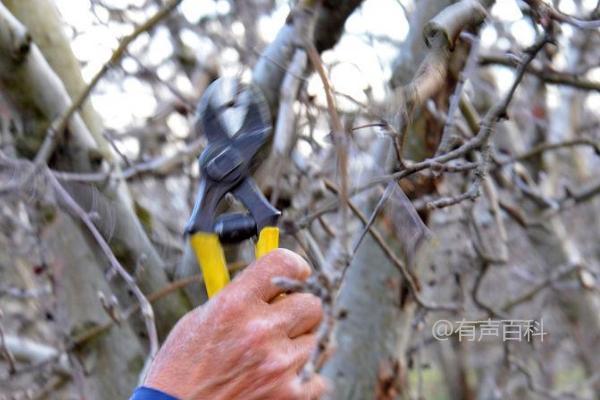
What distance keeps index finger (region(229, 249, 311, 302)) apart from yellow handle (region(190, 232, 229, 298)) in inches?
4.0

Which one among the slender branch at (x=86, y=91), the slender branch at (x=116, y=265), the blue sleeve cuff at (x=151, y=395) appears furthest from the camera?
the slender branch at (x=86, y=91)

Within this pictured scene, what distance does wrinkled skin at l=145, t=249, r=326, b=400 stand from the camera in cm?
135

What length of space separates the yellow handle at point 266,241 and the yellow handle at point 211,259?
72 millimetres

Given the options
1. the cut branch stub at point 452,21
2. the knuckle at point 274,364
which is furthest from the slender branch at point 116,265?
the cut branch stub at point 452,21

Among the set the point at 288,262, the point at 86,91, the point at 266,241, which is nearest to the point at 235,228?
the point at 266,241

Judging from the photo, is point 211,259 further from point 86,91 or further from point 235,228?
point 86,91

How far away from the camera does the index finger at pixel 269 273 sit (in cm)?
136

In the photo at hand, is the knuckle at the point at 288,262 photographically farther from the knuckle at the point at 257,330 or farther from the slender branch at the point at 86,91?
the slender branch at the point at 86,91

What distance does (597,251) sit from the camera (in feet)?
25.5

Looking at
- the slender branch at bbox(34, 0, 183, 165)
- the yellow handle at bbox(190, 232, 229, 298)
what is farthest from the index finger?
the slender branch at bbox(34, 0, 183, 165)

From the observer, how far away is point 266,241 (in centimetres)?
147

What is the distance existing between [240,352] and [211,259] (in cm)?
20

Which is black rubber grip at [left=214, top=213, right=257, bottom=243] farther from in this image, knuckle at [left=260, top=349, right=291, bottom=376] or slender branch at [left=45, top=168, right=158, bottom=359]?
slender branch at [left=45, top=168, right=158, bottom=359]

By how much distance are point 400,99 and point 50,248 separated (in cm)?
140
